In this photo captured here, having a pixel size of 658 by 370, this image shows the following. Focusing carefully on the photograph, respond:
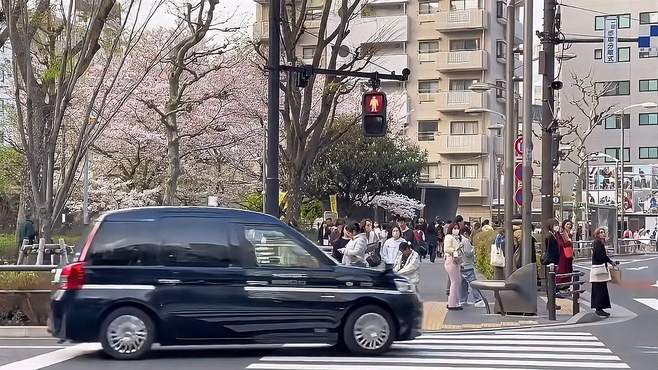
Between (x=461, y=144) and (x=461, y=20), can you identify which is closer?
(x=461, y=20)

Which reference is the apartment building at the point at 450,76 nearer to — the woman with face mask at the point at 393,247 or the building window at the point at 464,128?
the building window at the point at 464,128

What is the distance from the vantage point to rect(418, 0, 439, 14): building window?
61844 millimetres

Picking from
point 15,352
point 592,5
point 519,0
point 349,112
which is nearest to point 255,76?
point 349,112

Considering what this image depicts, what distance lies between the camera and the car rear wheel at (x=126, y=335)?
37.5 feet

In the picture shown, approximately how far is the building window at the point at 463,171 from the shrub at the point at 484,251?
3304 centimetres

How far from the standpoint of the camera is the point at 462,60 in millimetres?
60812

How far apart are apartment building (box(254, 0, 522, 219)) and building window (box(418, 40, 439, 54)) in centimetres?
6

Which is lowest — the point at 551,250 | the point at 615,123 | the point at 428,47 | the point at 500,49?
the point at 551,250

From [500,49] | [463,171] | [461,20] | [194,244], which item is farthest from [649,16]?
[194,244]

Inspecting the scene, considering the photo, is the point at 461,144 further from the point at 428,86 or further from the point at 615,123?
the point at 615,123

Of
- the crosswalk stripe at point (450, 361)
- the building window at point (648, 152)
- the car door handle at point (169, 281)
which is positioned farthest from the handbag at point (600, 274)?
the building window at point (648, 152)

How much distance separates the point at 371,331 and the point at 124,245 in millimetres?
3084

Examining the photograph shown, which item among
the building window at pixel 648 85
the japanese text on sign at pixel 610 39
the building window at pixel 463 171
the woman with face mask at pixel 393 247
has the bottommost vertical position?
the woman with face mask at pixel 393 247

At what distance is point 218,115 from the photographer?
38.6 metres
